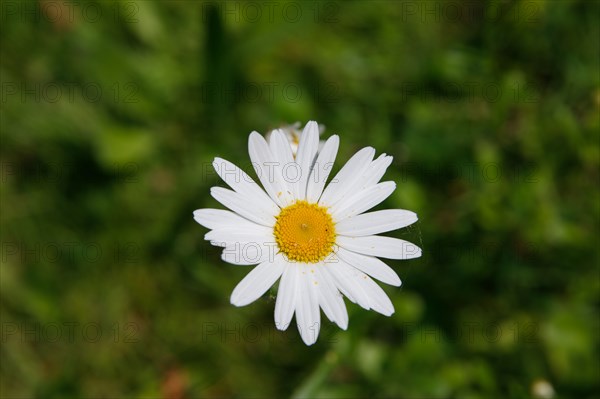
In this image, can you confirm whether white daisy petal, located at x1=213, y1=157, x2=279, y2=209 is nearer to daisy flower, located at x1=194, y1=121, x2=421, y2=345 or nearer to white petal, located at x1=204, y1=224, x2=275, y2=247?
daisy flower, located at x1=194, y1=121, x2=421, y2=345

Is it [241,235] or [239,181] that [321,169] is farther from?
[241,235]

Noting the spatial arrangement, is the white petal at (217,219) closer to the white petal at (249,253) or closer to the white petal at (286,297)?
the white petal at (249,253)

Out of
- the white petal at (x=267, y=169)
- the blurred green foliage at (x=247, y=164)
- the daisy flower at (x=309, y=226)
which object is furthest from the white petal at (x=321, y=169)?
the blurred green foliage at (x=247, y=164)

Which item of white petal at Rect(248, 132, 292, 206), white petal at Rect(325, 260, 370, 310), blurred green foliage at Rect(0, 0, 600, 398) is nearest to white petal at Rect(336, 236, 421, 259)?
white petal at Rect(325, 260, 370, 310)

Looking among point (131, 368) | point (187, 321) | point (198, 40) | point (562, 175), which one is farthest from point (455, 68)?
point (131, 368)

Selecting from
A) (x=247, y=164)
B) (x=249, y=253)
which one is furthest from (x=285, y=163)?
(x=247, y=164)

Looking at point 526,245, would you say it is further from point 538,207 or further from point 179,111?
point 179,111
